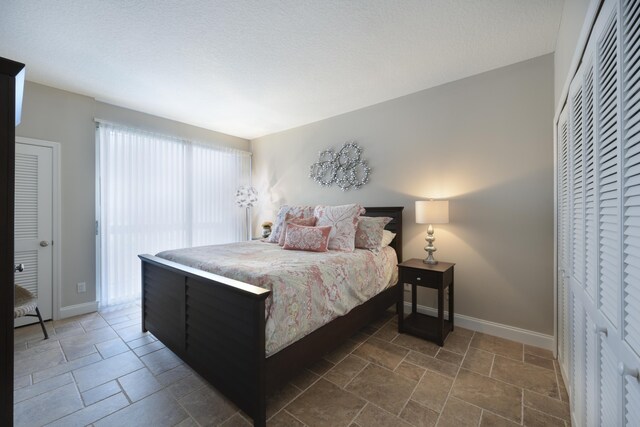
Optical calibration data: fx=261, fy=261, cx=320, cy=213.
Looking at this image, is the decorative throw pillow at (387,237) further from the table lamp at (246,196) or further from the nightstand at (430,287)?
the table lamp at (246,196)

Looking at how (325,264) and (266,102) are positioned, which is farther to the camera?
(266,102)

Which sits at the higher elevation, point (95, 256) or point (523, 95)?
point (523, 95)

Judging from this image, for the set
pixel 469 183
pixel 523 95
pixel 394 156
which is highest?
pixel 523 95

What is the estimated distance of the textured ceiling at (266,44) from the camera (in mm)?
1809

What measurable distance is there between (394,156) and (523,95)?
1.31 m

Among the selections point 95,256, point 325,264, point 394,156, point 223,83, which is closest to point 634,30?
point 325,264

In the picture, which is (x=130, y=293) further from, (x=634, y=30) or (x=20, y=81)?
(x=634, y=30)

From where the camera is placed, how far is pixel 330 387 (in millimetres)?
1816

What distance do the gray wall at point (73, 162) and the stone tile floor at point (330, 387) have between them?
0.78 m

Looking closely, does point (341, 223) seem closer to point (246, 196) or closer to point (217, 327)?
point (217, 327)

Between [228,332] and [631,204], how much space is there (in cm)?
188

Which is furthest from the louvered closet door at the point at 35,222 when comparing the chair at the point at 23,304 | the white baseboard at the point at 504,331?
the white baseboard at the point at 504,331

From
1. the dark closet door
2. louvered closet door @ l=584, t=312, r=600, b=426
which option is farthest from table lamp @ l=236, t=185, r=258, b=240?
louvered closet door @ l=584, t=312, r=600, b=426

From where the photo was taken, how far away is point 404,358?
2.17m
